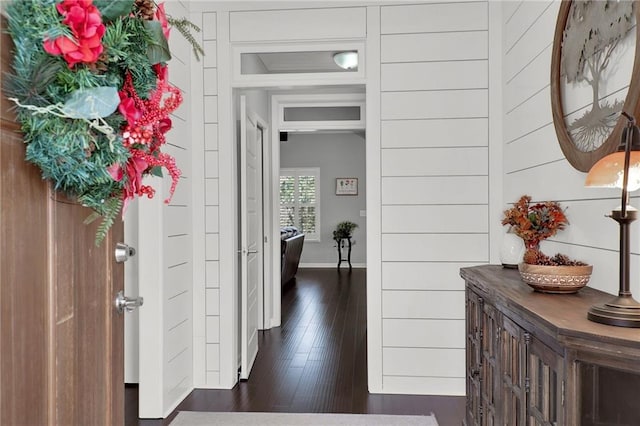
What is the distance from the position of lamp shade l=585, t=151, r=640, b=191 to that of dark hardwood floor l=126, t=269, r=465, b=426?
1985mm

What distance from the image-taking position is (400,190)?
3.12 meters

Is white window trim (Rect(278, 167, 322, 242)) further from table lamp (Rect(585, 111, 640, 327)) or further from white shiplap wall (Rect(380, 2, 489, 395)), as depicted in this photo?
table lamp (Rect(585, 111, 640, 327))

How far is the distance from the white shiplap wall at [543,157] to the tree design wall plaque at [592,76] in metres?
0.05

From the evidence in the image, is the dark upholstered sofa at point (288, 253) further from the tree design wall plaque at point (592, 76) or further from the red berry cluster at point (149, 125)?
the red berry cluster at point (149, 125)

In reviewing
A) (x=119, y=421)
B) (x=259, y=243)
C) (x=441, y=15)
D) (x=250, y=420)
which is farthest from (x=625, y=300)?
(x=259, y=243)

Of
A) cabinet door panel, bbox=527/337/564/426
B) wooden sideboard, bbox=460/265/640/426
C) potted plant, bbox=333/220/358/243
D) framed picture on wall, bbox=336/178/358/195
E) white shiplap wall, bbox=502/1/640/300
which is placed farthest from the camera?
framed picture on wall, bbox=336/178/358/195

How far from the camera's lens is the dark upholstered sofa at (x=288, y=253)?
21.5 feet

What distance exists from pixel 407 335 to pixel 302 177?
6.97m

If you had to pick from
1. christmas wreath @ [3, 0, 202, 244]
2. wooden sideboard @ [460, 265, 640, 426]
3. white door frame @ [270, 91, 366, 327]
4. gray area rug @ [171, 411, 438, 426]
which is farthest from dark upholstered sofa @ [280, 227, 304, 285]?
christmas wreath @ [3, 0, 202, 244]

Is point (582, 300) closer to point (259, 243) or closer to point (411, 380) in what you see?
point (411, 380)

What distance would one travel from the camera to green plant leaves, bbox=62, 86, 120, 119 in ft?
2.71

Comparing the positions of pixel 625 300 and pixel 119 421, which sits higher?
pixel 625 300

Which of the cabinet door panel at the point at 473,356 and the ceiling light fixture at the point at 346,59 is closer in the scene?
the cabinet door panel at the point at 473,356

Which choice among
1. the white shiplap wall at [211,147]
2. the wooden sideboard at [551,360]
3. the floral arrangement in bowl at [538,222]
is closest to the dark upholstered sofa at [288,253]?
the white shiplap wall at [211,147]
